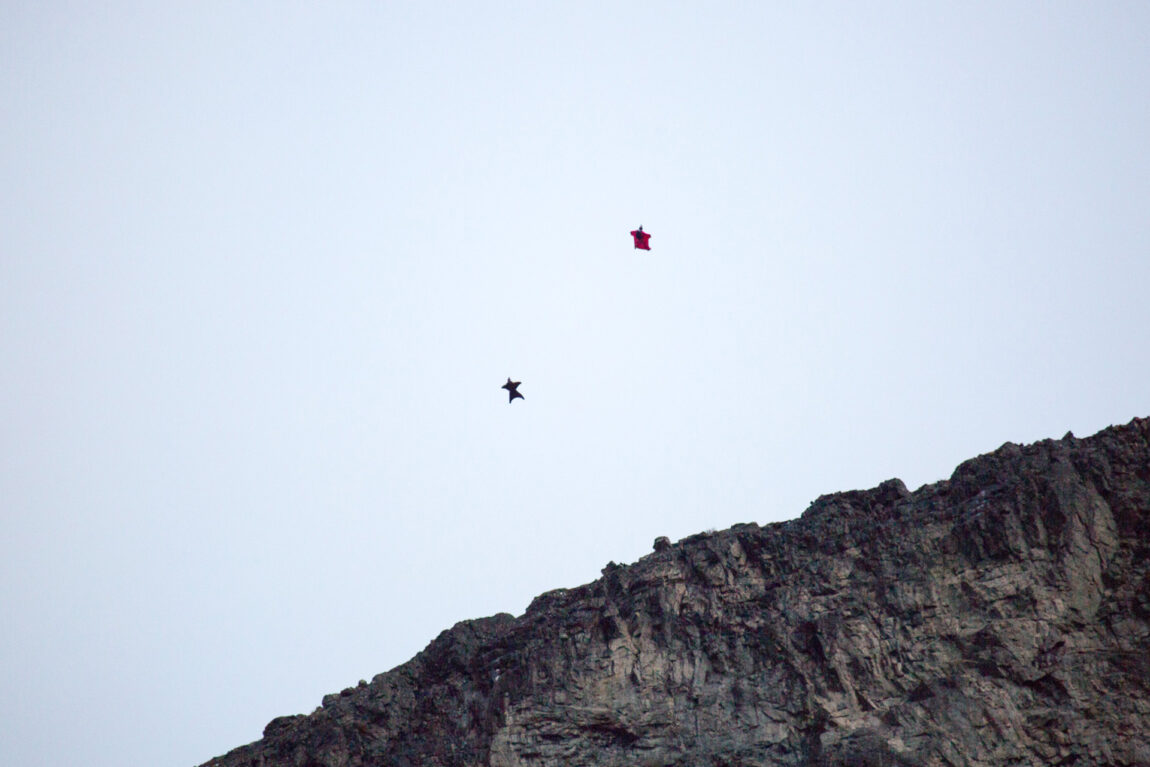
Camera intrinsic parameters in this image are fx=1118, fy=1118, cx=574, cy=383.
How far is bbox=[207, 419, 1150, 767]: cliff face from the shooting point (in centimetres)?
3944

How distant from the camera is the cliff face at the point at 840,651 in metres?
39.4

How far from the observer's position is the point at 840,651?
42.2m

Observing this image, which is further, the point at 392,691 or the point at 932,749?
the point at 392,691

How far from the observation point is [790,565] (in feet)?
150

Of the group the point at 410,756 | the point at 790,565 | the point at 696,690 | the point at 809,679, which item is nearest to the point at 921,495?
the point at 790,565

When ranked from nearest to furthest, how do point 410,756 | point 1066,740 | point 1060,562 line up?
1. point 1066,740
2. point 1060,562
3. point 410,756

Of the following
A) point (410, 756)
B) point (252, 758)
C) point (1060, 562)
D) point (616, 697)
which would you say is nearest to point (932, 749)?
point (1060, 562)

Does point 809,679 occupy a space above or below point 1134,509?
below

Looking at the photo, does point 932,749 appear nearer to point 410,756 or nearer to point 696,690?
point 696,690

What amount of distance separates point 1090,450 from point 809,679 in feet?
47.6

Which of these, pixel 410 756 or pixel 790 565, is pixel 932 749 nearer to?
pixel 790 565

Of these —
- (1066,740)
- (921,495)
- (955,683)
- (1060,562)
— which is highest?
(921,495)

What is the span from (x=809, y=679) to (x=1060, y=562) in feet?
33.8

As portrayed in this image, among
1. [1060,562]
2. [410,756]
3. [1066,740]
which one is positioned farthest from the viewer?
[410,756]
